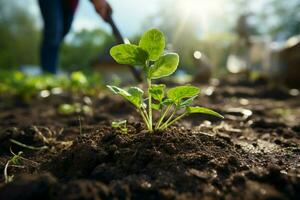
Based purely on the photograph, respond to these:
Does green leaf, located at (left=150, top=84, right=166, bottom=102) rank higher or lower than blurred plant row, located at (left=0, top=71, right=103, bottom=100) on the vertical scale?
lower

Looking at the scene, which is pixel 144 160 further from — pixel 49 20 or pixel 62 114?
pixel 49 20

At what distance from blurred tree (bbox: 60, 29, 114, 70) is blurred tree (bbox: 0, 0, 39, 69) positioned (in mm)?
4681

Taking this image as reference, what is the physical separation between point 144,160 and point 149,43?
1.54ft

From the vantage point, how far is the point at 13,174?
1.50 meters

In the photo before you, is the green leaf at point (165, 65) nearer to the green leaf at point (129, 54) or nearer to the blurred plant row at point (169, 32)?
the green leaf at point (129, 54)

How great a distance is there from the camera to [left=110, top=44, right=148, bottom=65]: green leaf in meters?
1.50

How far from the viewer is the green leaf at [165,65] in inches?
60.4

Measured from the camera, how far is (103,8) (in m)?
3.18

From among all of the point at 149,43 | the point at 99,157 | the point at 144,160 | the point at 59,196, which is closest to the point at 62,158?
the point at 99,157

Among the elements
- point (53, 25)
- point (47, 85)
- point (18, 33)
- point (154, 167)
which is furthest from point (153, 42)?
point (18, 33)

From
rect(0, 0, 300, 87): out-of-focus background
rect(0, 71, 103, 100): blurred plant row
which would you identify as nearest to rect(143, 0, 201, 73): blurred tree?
rect(0, 0, 300, 87): out-of-focus background

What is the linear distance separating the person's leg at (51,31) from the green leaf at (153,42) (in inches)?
108

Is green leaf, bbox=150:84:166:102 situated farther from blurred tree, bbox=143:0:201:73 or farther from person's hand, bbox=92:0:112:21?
blurred tree, bbox=143:0:201:73

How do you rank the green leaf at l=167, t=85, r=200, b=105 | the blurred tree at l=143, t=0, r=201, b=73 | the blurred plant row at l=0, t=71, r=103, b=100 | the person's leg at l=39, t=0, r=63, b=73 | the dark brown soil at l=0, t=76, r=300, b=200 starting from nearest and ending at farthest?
the dark brown soil at l=0, t=76, r=300, b=200
the green leaf at l=167, t=85, r=200, b=105
the person's leg at l=39, t=0, r=63, b=73
the blurred plant row at l=0, t=71, r=103, b=100
the blurred tree at l=143, t=0, r=201, b=73
